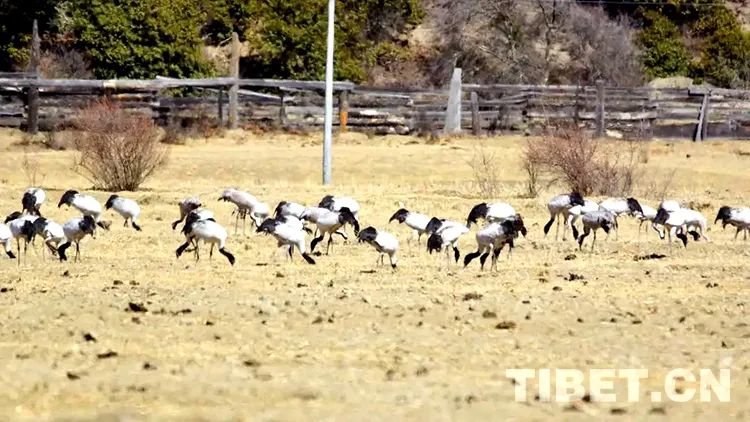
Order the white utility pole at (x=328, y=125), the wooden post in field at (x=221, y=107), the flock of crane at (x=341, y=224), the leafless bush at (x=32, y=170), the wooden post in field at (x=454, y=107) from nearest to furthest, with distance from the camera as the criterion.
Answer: the flock of crane at (x=341, y=224) → the white utility pole at (x=328, y=125) → the leafless bush at (x=32, y=170) → the wooden post in field at (x=221, y=107) → the wooden post in field at (x=454, y=107)

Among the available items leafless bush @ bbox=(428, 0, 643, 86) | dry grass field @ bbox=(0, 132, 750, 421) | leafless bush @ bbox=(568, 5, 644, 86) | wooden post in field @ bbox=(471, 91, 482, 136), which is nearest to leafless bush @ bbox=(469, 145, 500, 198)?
wooden post in field @ bbox=(471, 91, 482, 136)

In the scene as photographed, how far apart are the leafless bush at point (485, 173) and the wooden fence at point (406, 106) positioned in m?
5.44

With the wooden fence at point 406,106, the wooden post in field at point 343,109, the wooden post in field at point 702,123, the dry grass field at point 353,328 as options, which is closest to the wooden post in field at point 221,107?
the wooden fence at point 406,106

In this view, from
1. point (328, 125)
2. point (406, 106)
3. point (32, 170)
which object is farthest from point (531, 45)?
point (32, 170)

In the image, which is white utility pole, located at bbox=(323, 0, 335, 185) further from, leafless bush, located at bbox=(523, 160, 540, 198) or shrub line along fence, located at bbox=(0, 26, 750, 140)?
shrub line along fence, located at bbox=(0, 26, 750, 140)

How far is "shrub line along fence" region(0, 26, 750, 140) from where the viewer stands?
42.1 metres

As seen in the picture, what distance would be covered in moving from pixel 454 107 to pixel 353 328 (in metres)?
31.9

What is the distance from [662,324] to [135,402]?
5216 mm

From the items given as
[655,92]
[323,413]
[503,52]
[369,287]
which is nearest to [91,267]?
[369,287]

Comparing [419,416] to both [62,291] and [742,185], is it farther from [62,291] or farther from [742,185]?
[742,185]

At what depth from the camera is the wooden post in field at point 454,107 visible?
4425 cm

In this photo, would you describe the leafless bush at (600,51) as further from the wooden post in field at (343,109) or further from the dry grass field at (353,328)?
the dry grass field at (353,328)

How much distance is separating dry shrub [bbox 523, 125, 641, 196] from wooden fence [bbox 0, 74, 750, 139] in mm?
13404

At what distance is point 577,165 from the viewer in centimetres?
2703
